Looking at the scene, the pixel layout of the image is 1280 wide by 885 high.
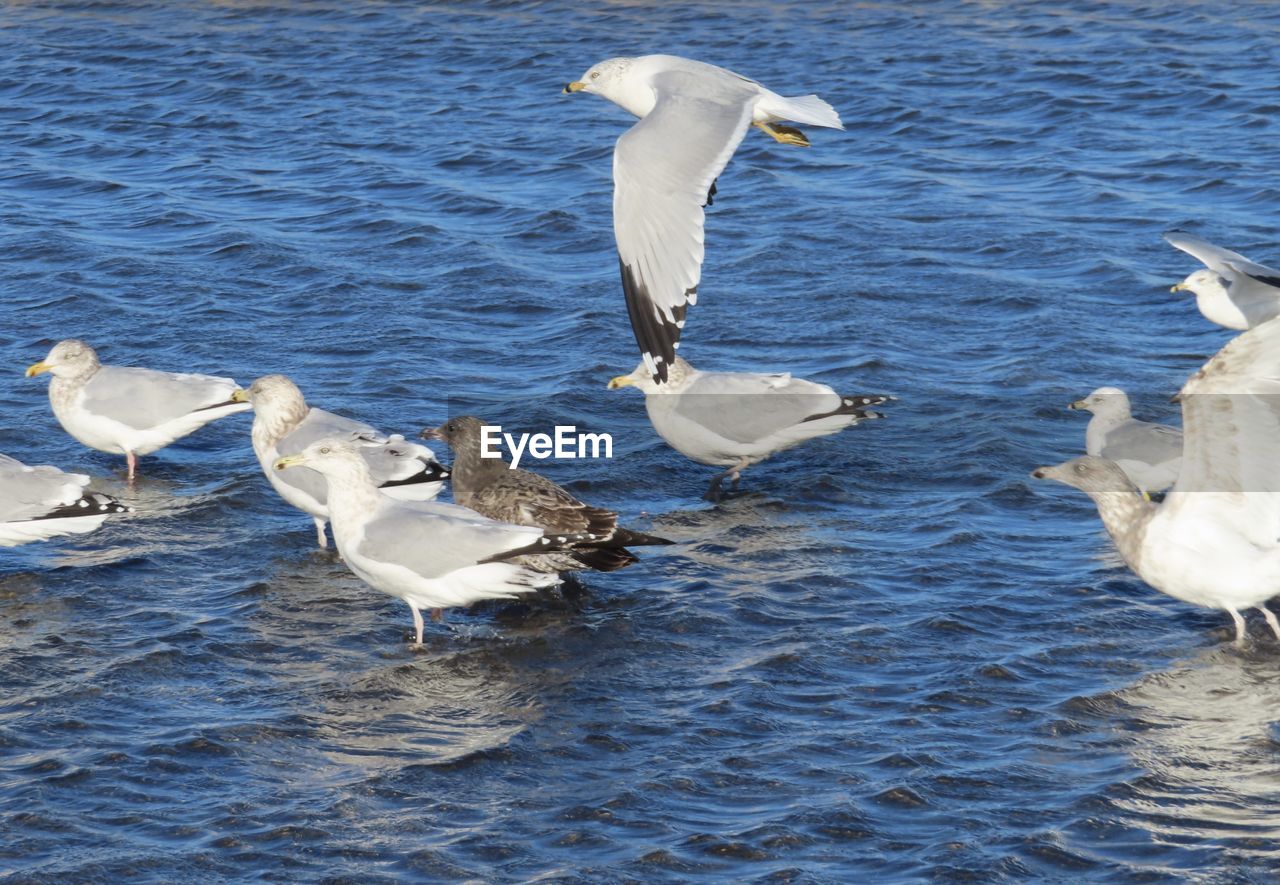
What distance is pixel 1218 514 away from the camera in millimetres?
8297

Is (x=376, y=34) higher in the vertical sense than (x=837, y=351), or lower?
higher

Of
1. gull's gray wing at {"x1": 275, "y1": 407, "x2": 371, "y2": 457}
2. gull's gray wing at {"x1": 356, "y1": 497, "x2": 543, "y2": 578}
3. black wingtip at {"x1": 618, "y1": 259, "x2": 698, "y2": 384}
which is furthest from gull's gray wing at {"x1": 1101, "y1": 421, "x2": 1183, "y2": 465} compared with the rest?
gull's gray wing at {"x1": 275, "y1": 407, "x2": 371, "y2": 457}

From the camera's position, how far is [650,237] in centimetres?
886

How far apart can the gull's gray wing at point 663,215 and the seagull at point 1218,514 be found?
7.60 ft

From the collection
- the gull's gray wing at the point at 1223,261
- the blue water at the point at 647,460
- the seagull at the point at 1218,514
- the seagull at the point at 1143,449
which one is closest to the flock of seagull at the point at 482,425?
the blue water at the point at 647,460

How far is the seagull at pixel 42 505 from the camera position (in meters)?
9.27

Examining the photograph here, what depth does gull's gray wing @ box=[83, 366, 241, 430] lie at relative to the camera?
10.8m

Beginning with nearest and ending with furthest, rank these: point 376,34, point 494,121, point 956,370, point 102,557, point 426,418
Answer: point 102,557, point 426,418, point 956,370, point 494,121, point 376,34

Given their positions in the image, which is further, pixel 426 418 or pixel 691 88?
pixel 426 418

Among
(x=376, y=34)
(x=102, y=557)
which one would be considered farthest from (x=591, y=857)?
(x=376, y=34)

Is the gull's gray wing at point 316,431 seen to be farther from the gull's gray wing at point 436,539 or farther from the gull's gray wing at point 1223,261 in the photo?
the gull's gray wing at point 1223,261

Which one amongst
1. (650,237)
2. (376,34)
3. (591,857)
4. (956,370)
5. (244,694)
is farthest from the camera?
(376,34)

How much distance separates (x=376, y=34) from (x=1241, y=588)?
16442mm

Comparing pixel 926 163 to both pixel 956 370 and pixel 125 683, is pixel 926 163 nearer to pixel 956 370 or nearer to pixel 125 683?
pixel 956 370
